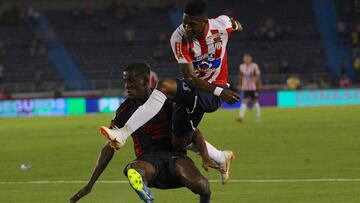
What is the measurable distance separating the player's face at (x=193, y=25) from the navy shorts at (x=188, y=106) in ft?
1.91

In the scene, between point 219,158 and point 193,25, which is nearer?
point 193,25

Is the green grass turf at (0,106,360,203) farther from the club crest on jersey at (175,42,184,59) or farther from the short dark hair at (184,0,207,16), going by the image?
the short dark hair at (184,0,207,16)

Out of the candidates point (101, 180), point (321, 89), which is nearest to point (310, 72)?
point (321, 89)

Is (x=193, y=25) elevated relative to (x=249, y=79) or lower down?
elevated

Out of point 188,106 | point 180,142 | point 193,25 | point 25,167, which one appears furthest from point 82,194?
point 25,167

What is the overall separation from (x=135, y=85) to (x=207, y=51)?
1519 mm

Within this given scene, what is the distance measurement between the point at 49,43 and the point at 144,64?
42239 millimetres

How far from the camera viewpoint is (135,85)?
855 cm

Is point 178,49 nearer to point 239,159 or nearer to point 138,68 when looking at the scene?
point 138,68

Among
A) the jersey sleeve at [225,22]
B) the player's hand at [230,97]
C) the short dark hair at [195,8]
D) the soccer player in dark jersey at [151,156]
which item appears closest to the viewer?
the soccer player in dark jersey at [151,156]

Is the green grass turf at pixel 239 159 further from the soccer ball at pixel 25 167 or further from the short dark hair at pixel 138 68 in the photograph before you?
the short dark hair at pixel 138 68

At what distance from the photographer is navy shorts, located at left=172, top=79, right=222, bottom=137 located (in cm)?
915

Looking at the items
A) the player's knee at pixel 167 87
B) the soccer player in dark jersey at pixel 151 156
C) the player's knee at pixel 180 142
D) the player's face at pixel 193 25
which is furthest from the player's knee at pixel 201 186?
the player's face at pixel 193 25

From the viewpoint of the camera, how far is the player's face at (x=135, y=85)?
846cm
